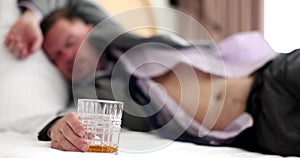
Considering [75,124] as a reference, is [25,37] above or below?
above

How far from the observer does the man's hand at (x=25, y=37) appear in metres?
1.20

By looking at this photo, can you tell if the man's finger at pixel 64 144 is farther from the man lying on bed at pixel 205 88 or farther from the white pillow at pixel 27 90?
the white pillow at pixel 27 90

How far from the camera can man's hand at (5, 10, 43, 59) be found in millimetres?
1198

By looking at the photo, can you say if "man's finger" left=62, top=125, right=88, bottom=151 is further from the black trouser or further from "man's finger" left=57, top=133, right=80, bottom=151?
the black trouser

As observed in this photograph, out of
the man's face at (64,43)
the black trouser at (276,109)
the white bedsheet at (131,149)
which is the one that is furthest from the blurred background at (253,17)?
the white bedsheet at (131,149)

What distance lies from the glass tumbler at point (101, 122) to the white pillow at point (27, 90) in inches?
16.4

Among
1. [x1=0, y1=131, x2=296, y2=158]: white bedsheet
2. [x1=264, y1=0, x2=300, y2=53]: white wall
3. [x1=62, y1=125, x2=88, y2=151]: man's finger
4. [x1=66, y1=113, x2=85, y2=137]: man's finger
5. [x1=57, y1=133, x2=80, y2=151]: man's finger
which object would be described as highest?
[x1=264, y1=0, x2=300, y2=53]: white wall

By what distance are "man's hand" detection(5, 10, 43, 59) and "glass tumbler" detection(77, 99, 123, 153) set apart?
49 cm

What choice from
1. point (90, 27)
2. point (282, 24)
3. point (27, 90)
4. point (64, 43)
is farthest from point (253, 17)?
point (27, 90)

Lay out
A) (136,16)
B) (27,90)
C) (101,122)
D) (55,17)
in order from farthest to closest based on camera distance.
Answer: (55,17), (27,90), (136,16), (101,122)

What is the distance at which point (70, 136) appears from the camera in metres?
0.79

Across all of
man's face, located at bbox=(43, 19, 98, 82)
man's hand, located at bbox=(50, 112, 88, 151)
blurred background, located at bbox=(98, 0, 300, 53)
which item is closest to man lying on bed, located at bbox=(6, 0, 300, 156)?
man's face, located at bbox=(43, 19, 98, 82)

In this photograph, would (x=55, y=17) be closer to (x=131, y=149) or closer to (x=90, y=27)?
→ (x=90, y=27)

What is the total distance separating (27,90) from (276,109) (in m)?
0.61
